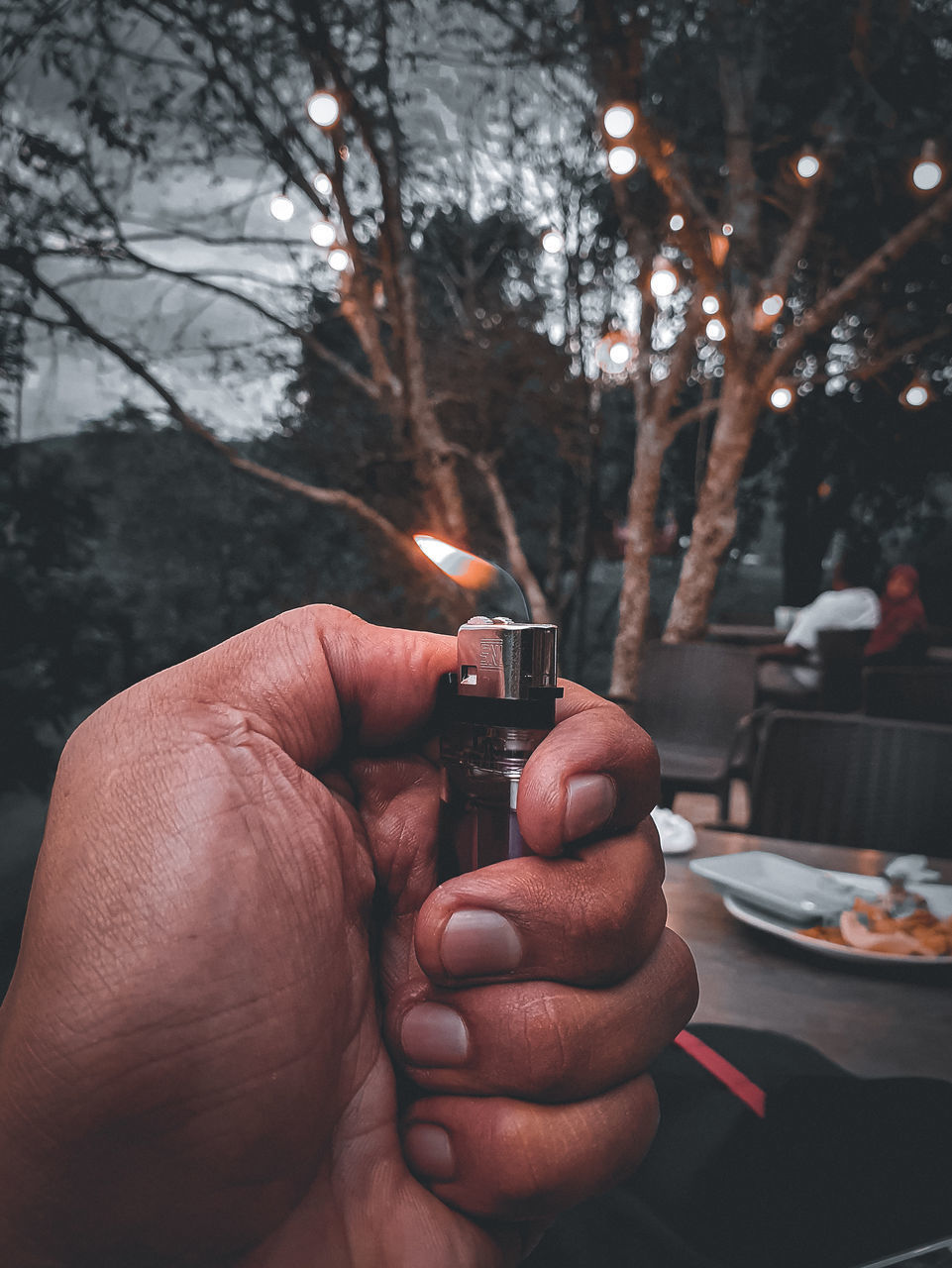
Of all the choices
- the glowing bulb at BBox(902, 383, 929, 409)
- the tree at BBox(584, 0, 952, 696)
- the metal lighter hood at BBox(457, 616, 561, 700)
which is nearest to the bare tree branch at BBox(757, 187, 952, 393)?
the tree at BBox(584, 0, 952, 696)

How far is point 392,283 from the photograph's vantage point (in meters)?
4.11

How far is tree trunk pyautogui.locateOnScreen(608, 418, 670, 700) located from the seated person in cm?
105

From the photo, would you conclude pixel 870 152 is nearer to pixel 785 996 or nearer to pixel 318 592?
pixel 318 592

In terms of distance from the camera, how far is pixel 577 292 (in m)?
5.88

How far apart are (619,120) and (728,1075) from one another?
11.9 ft

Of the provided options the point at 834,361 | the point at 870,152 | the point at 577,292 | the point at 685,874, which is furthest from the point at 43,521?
the point at 834,361

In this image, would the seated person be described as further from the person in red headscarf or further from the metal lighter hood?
the metal lighter hood

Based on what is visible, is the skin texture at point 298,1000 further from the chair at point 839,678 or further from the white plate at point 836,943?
the chair at point 839,678

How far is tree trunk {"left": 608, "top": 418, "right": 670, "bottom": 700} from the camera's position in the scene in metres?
4.84

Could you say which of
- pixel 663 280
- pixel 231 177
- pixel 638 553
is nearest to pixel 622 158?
pixel 663 280

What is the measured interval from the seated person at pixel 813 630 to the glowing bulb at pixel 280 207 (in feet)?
12.9

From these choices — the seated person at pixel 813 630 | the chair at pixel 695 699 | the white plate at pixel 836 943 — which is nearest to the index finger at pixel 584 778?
the white plate at pixel 836 943

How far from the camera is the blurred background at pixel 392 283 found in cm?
258

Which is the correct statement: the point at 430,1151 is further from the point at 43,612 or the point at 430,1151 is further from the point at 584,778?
the point at 43,612
